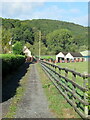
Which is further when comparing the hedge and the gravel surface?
the hedge

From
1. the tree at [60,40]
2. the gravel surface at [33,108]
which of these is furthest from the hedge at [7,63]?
the tree at [60,40]

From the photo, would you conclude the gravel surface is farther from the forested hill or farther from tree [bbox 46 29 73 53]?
tree [bbox 46 29 73 53]

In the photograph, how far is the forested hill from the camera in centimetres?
11988

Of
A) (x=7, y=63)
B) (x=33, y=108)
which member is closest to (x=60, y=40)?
(x=7, y=63)

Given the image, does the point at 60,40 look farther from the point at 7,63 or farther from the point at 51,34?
the point at 7,63

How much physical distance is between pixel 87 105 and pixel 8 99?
4.00 metres

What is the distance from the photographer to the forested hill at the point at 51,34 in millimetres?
119875

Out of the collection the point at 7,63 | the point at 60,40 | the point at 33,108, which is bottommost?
the point at 33,108

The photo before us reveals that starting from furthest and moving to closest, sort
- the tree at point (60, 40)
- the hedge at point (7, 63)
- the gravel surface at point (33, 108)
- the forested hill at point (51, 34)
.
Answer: the tree at point (60, 40) < the forested hill at point (51, 34) < the hedge at point (7, 63) < the gravel surface at point (33, 108)

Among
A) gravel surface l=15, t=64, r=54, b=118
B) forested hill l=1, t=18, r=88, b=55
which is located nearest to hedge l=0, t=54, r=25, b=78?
gravel surface l=15, t=64, r=54, b=118

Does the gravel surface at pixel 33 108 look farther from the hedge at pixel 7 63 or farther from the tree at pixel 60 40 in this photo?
the tree at pixel 60 40

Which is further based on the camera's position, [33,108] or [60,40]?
[60,40]

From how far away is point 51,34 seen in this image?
134m

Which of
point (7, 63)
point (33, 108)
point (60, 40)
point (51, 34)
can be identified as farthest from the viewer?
point (51, 34)
